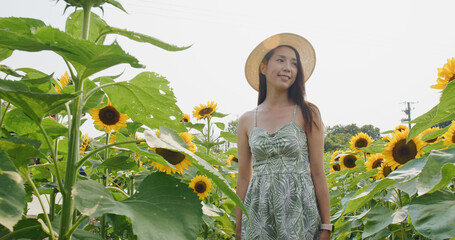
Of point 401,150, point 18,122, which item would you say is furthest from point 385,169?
point 18,122

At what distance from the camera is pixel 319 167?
198cm

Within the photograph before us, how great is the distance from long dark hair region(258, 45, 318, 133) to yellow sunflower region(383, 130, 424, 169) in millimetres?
411

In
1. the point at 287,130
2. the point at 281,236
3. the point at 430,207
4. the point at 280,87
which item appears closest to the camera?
the point at 430,207

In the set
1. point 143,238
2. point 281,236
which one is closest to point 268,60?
point 281,236

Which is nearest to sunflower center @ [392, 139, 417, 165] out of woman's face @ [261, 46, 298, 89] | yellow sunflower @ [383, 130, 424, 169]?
yellow sunflower @ [383, 130, 424, 169]

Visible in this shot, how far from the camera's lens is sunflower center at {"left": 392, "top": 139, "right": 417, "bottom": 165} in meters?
1.77

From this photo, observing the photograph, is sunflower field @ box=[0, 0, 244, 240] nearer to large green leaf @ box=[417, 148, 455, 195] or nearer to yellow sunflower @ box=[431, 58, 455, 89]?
large green leaf @ box=[417, 148, 455, 195]

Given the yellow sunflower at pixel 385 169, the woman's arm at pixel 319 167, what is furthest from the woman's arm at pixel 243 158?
the yellow sunflower at pixel 385 169

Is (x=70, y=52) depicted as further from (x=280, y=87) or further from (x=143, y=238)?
(x=280, y=87)

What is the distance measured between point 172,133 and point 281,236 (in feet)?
3.90

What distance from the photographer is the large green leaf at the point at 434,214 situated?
32.3 inches

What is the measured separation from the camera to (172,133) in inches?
33.6

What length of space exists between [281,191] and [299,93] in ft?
2.02

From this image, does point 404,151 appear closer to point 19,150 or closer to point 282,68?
point 282,68
